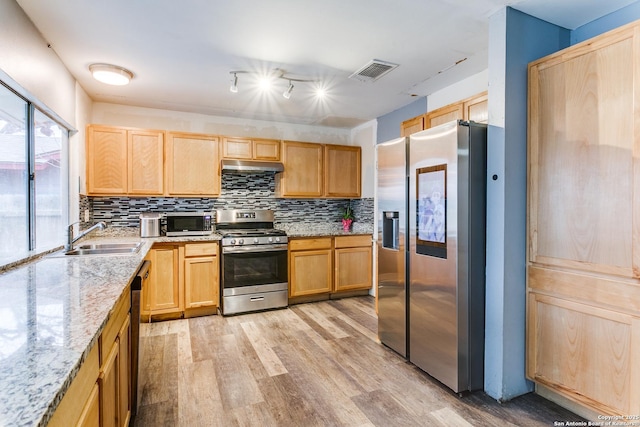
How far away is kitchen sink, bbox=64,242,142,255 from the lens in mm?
2755

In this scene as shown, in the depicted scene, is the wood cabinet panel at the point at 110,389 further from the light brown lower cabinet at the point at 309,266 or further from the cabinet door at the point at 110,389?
the light brown lower cabinet at the point at 309,266

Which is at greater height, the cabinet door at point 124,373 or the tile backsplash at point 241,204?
the tile backsplash at point 241,204

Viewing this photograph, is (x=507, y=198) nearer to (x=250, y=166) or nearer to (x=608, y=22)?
(x=608, y=22)

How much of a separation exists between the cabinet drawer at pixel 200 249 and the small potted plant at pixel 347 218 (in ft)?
6.31

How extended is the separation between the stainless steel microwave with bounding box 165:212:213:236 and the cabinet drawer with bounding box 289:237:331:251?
1.03 m

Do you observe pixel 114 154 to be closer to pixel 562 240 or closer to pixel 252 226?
pixel 252 226

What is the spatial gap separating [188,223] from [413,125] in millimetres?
2785

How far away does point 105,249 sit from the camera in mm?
2975

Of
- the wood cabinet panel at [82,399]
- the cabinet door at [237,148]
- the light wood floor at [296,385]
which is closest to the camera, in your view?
the wood cabinet panel at [82,399]

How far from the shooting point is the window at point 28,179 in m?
2.22

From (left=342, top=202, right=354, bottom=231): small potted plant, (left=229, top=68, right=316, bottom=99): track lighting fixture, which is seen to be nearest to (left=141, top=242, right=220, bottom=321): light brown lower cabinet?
(left=229, top=68, right=316, bottom=99): track lighting fixture

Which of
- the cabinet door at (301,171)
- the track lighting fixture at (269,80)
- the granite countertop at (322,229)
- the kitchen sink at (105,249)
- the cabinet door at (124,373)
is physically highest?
the track lighting fixture at (269,80)

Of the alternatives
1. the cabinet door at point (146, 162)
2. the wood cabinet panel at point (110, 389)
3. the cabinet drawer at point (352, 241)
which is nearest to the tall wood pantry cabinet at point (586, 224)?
the wood cabinet panel at point (110, 389)

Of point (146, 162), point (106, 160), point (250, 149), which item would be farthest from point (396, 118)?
point (106, 160)
